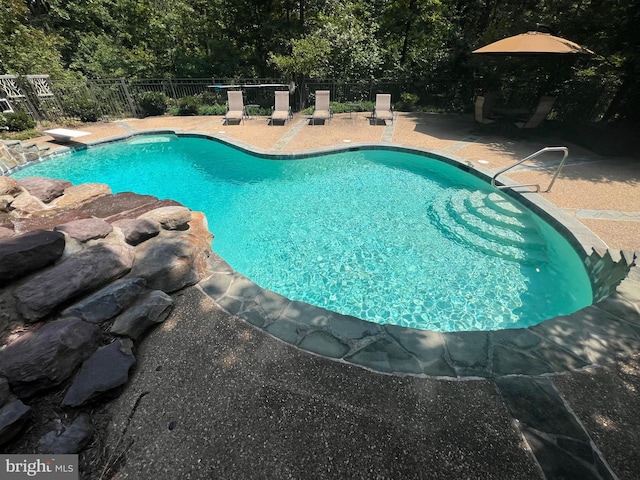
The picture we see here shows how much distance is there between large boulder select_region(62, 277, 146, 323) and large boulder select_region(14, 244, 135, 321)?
15 centimetres

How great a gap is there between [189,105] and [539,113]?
1485 centimetres

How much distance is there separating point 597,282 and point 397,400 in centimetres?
421

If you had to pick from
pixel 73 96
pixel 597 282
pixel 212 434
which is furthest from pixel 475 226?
pixel 73 96

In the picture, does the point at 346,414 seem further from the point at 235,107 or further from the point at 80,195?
the point at 235,107

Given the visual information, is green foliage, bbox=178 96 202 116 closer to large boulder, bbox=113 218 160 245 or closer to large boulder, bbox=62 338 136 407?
large boulder, bbox=113 218 160 245

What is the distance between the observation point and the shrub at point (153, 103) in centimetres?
1357

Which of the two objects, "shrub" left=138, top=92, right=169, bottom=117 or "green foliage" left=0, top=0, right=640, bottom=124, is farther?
"shrub" left=138, top=92, right=169, bottom=117

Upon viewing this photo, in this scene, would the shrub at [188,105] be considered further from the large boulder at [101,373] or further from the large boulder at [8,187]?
the large boulder at [101,373]

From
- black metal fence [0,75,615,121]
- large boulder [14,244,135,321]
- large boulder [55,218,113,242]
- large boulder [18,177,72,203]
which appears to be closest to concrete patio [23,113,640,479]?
large boulder [14,244,135,321]

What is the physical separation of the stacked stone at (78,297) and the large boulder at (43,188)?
1.78 ft

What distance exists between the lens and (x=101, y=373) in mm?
2572

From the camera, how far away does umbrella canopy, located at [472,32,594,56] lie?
27.3 ft

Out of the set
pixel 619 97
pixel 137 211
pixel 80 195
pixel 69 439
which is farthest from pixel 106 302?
pixel 619 97

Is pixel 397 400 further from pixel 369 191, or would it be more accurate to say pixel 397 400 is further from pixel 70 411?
pixel 369 191
